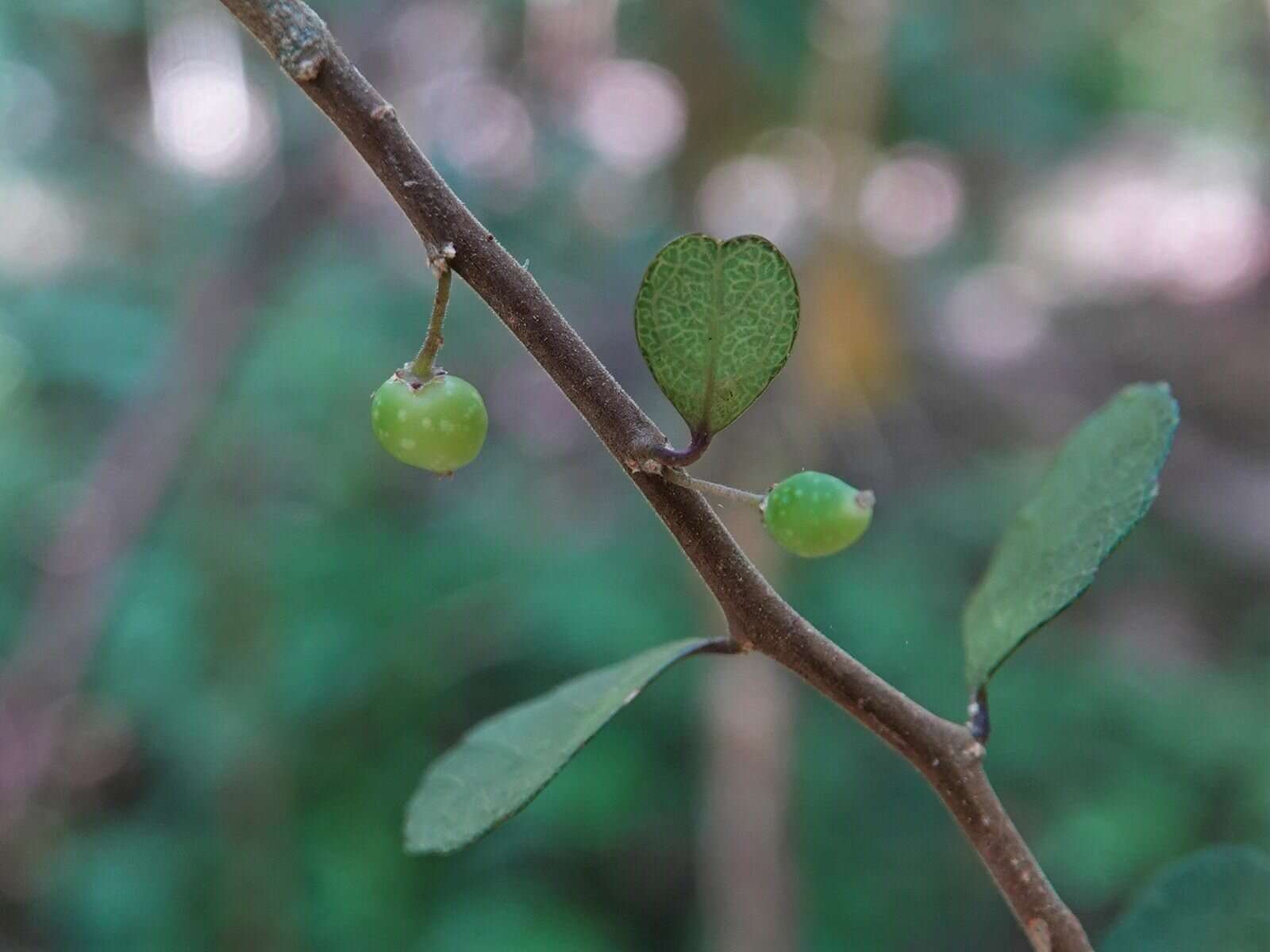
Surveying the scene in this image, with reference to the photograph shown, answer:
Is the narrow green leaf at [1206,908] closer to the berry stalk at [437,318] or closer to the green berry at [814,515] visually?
the green berry at [814,515]

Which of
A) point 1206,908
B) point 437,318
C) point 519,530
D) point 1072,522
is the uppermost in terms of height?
point 437,318

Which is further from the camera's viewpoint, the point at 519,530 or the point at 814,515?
the point at 519,530

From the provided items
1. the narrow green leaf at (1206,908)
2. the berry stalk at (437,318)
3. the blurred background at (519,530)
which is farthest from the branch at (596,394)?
the blurred background at (519,530)

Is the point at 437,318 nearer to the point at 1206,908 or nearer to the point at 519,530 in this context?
the point at 1206,908

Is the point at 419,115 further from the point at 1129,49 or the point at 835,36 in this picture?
the point at 1129,49

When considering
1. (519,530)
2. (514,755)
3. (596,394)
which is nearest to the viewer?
(596,394)

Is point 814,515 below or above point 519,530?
above

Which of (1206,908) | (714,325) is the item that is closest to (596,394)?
A: (714,325)

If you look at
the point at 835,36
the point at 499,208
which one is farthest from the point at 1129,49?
the point at 835,36
